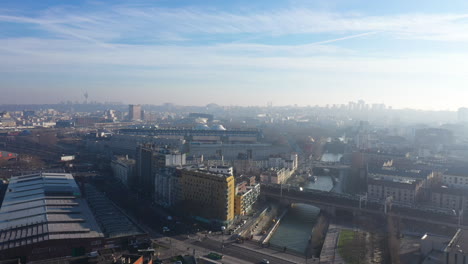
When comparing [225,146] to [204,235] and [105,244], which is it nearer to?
[204,235]

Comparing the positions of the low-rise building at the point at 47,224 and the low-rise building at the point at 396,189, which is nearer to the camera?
the low-rise building at the point at 47,224

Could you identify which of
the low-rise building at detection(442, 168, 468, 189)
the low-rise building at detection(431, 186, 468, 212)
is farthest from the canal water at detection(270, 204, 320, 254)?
the low-rise building at detection(442, 168, 468, 189)

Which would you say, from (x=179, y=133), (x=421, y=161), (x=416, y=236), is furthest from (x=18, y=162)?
(x=421, y=161)

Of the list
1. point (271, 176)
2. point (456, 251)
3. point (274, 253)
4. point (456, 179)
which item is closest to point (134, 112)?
point (271, 176)

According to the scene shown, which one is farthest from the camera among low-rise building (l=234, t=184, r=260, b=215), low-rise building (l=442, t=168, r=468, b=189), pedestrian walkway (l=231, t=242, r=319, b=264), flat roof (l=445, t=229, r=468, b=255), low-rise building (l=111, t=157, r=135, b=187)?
low-rise building (l=111, t=157, r=135, b=187)

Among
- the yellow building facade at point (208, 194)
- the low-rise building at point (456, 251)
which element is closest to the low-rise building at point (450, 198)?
the low-rise building at point (456, 251)

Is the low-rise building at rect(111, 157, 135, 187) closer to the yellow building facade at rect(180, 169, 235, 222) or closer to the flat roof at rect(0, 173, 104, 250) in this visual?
the flat roof at rect(0, 173, 104, 250)

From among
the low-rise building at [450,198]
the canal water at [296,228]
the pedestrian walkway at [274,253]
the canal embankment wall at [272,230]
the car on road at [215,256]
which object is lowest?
the canal water at [296,228]

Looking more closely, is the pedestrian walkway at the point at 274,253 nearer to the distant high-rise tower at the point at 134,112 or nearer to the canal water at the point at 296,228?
the canal water at the point at 296,228

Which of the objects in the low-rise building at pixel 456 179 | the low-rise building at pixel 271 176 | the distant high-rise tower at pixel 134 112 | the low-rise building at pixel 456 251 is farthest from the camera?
the distant high-rise tower at pixel 134 112
